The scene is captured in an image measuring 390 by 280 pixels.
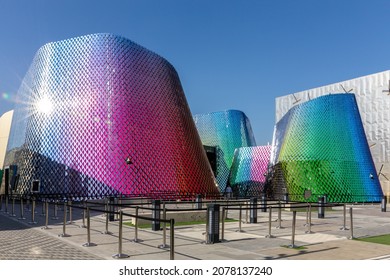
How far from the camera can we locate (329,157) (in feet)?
114

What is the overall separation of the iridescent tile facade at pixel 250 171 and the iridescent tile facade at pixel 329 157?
8.22 metres

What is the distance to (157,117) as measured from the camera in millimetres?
34469

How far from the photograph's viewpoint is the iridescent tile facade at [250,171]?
46344 millimetres

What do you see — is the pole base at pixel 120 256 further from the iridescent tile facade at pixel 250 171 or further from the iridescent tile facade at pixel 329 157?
the iridescent tile facade at pixel 250 171

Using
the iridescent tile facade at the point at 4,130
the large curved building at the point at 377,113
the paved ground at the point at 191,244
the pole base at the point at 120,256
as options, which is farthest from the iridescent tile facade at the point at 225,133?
the pole base at the point at 120,256

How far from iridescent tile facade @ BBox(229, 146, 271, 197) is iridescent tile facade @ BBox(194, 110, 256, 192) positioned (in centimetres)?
519

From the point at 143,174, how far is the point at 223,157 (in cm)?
2602

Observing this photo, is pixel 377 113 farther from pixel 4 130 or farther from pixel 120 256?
pixel 4 130

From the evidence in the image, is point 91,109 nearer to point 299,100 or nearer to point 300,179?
point 300,179

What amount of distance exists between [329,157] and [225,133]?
2420 centimetres

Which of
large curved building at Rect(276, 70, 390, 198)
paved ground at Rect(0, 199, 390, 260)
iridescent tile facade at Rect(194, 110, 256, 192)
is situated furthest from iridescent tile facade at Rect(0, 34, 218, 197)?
large curved building at Rect(276, 70, 390, 198)

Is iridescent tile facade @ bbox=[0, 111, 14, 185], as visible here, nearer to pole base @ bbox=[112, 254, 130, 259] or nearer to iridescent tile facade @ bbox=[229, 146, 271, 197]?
iridescent tile facade @ bbox=[229, 146, 271, 197]

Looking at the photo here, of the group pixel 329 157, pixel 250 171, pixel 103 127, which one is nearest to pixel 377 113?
pixel 250 171
